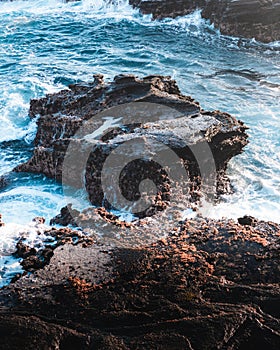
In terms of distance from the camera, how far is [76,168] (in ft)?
21.5

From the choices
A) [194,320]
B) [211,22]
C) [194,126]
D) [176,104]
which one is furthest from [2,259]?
[211,22]

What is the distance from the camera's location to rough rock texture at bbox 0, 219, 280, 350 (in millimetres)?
3164

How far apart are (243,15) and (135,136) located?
13.4m

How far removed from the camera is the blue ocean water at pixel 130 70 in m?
6.86

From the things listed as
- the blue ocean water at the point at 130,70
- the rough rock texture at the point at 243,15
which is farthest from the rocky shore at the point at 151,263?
the rough rock texture at the point at 243,15

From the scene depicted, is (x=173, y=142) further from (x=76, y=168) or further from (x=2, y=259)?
(x=2, y=259)

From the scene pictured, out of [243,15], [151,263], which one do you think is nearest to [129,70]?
[243,15]

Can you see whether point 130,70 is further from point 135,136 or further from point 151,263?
point 151,263

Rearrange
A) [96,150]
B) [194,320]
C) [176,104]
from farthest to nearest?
[176,104] < [96,150] < [194,320]

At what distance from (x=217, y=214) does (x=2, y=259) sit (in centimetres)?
315

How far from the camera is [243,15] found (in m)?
17.4

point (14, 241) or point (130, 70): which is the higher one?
point (130, 70)

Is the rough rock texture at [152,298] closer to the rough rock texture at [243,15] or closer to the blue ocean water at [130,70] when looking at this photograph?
the blue ocean water at [130,70]

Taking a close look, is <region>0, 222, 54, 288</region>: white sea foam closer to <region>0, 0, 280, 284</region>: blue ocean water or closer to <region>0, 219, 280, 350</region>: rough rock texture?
<region>0, 219, 280, 350</region>: rough rock texture
